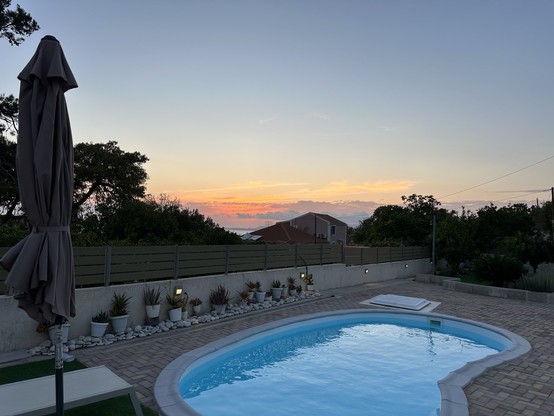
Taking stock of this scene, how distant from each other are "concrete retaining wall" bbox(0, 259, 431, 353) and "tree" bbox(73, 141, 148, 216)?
19022 mm

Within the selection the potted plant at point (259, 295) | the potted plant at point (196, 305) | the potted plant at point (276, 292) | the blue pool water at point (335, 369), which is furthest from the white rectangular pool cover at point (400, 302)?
the potted plant at point (196, 305)

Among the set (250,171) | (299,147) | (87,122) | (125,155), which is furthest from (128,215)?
(125,155)

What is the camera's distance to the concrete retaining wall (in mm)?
7031

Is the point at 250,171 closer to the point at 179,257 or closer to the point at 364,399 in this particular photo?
the point at 179,257

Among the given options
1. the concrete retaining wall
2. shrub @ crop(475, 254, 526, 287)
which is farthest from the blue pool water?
shrub @ crop(475, 254, 526, 287)

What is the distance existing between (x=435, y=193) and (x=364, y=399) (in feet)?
94.2

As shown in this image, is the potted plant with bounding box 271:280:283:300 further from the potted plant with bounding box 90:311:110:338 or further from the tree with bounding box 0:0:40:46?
the tree with bounding box 0:0:40:46

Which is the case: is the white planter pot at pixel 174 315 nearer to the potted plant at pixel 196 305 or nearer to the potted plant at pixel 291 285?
the potted plant at pixel 196 305

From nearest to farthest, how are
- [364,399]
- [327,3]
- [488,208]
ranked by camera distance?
1. [364,399]
2. [327,3]
3. [488,208]

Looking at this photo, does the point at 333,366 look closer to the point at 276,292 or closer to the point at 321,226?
the point at 276,292

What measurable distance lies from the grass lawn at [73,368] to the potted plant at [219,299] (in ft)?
14.9

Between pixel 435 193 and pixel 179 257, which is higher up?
pixel 435 193

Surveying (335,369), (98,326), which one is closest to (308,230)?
(335,369)

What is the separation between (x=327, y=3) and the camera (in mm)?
14305
